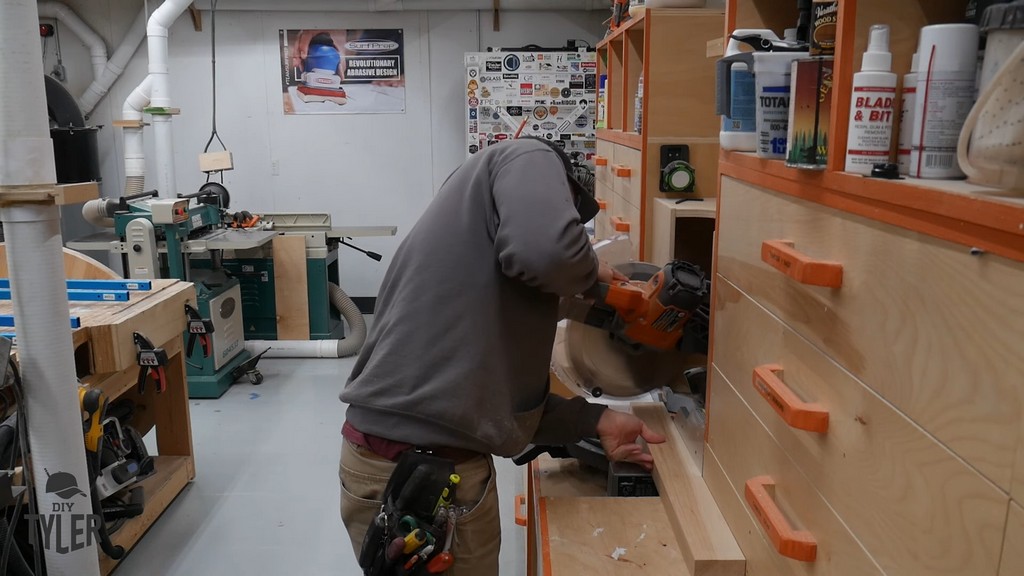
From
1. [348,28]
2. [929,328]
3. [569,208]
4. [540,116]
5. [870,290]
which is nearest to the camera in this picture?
[929,328]

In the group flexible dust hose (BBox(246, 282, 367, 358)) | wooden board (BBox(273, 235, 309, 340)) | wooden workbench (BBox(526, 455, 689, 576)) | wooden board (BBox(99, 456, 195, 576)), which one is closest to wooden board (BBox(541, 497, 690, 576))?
wooden workbench (BBox(526, 455, 689, 576))

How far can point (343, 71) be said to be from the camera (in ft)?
17.6

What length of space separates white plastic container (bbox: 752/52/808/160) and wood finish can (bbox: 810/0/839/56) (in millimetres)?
56

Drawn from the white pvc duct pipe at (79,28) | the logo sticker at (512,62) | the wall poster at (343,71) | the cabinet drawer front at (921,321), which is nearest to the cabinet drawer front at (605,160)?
the cabinet drawer front at (921,321)

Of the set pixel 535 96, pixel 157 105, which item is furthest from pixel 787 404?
pixel 157 105

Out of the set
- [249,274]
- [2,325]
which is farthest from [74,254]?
[249,274]

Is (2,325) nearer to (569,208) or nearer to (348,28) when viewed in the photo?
(569,208)

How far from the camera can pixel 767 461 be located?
1.11 meters

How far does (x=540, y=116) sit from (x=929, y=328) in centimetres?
442

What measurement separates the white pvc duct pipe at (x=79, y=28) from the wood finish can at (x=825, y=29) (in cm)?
551

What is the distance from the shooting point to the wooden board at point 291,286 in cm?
447

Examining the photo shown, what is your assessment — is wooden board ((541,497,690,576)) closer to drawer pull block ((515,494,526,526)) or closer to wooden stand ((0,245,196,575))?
drawer pull block ((515,494,526,526))

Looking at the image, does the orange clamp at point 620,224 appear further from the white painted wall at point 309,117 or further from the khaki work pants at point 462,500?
the white painted wall at point 309,117

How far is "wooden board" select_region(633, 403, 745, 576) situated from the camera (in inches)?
48.1
